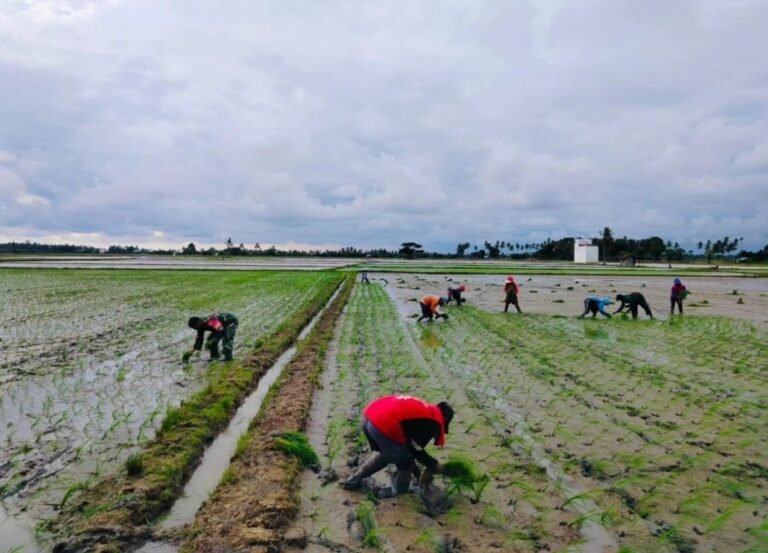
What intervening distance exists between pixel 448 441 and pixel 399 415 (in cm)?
170

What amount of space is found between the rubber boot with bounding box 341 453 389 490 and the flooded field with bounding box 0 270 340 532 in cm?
225

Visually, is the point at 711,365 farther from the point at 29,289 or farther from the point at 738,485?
the point at 29,289

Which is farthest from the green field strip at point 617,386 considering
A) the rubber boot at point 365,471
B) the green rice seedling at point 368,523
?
the green rice seedling at point 368,523

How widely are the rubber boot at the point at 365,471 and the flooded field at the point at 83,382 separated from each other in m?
2.25

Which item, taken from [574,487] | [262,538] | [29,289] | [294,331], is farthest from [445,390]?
[29,289]

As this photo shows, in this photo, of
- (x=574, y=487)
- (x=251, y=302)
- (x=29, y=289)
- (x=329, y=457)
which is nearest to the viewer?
(x=574, y=487)

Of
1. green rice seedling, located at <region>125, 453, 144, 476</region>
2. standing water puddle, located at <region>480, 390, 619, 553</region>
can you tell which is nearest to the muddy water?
green rice seedling, located at <region>125, 453, 144, 476</region>

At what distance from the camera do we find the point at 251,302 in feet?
69.4

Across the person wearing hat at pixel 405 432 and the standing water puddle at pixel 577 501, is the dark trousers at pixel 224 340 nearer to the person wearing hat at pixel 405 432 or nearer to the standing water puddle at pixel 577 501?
the standing water puddle at pixel 577 501

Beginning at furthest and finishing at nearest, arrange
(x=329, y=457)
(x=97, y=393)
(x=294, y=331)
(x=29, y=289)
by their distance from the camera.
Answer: (x=29, y=289), (x=294, y=331), (x=97, y=393), (x=329, y=457)

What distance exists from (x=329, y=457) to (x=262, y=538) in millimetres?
1755

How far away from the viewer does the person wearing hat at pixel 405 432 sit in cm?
439

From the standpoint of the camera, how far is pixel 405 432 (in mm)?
4387

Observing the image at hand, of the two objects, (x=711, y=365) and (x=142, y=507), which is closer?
(x=142, y=507)
